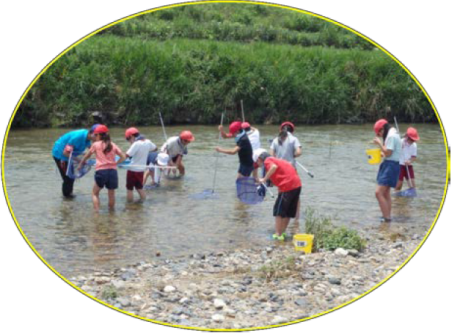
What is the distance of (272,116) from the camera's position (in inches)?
369

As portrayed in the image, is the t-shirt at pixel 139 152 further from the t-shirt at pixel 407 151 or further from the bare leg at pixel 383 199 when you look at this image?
the t-shirt at pixel 407 151

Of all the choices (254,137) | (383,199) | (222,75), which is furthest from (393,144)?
(254,137)

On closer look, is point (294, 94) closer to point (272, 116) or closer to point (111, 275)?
point (272, 116)

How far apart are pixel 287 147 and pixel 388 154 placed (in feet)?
4.28

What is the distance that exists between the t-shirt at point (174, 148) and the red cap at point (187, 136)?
0.44ft

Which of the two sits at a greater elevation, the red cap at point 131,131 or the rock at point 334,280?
the red cap at point 131,131

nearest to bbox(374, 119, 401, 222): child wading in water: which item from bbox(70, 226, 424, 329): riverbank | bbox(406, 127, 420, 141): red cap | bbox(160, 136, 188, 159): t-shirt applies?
bbox(406, 127, 420, 141): red cap

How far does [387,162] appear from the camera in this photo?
8570 mm

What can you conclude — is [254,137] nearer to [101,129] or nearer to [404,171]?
[404,171]

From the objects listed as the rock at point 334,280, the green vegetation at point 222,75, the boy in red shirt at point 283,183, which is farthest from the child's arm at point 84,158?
the rock at point 334,280

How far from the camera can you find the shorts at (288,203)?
8047 mm

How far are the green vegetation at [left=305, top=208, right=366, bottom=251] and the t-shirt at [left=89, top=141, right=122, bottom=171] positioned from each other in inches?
110

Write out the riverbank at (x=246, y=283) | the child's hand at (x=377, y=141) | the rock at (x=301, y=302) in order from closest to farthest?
the riverbank at (x=246, y=283)
the rock at (x=301, y=302)
the child's hand at (x=377, y=141)

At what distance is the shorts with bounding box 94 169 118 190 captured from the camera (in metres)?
9.40
